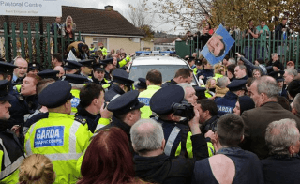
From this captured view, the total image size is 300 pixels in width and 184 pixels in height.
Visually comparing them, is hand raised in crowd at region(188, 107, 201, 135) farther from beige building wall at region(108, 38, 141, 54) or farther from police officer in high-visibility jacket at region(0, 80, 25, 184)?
beige building wall at region(108, 38, 141, 54)

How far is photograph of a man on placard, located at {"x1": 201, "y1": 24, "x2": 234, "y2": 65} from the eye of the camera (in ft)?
26.9

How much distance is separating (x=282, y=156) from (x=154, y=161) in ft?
4.02

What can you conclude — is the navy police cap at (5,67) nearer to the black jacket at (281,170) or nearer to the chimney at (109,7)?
the black jacket at (281,170)

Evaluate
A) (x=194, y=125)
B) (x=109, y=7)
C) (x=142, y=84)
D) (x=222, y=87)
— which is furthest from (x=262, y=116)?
(x=109, y=7)

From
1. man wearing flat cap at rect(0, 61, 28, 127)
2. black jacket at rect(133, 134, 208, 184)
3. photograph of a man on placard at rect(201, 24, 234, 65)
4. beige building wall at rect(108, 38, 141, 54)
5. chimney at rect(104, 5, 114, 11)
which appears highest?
chimney at rect(104, 5, 114, 11)

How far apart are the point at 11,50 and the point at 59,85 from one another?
263 inches

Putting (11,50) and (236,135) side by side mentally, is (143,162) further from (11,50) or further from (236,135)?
(11,50)

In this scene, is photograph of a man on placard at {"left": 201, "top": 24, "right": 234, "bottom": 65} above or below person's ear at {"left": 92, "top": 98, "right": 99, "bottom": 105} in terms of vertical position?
above

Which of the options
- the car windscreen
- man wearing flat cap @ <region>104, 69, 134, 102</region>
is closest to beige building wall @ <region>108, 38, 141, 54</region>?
the car windscreen

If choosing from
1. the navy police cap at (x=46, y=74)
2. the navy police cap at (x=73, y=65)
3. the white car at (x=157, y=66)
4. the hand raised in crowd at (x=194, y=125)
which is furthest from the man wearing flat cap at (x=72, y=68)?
the hand raised in crowd at (x=194, y=125)

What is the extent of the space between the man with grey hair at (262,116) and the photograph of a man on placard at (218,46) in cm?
424

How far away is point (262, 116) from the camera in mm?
3779

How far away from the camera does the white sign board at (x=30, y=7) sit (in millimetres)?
8594

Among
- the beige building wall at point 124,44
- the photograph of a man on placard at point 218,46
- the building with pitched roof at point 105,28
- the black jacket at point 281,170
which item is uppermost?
the building with pitched roof at point 105,28
